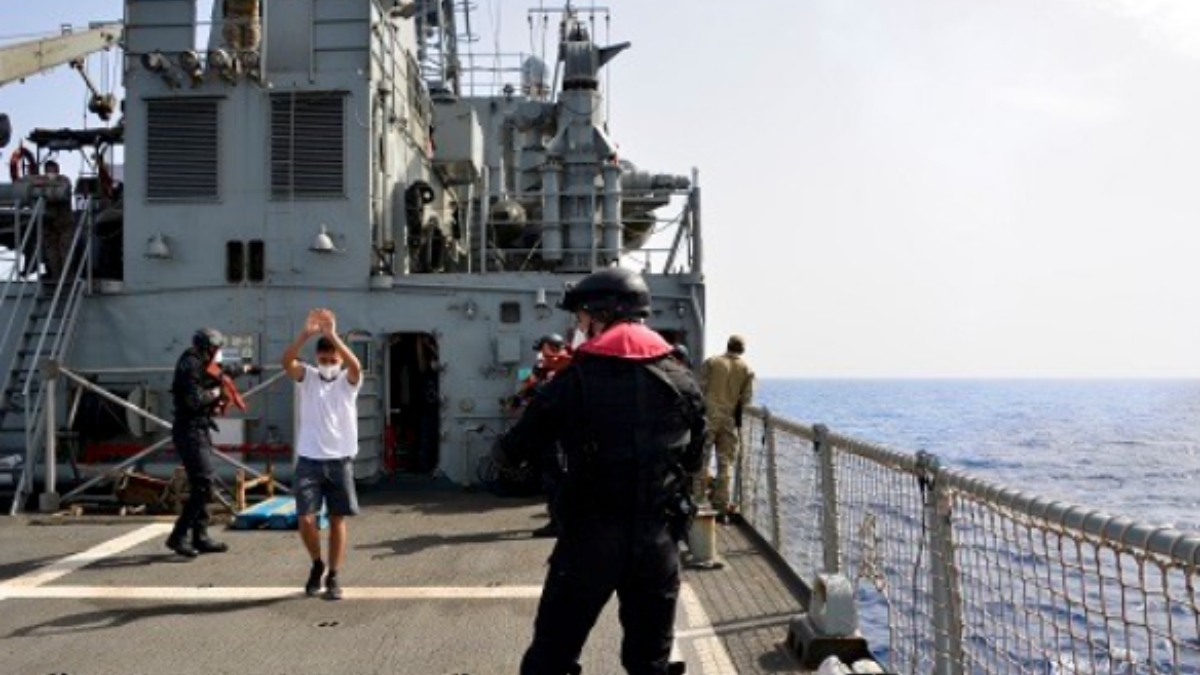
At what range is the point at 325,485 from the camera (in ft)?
20.9

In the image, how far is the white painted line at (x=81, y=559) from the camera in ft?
22.0

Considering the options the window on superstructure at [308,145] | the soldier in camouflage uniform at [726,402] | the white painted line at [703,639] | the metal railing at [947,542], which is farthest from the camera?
the window on superstructure at [308,145]

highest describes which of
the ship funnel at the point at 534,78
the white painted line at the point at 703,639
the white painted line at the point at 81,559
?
the ship funnel at the point at 534,78

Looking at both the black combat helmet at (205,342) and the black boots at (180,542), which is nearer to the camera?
the black boots at (180,542)

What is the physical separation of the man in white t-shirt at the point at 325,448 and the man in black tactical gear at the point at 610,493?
3.10m

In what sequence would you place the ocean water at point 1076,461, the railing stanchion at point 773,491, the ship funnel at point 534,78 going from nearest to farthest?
the railing stanchion at point 773,491 < the ocean water at point 1076,461 < the ship funnel at point 534,78

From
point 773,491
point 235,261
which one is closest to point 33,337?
point 235,261

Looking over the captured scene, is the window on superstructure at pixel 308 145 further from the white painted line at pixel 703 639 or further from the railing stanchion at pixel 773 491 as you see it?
the white painted line at pixel 703 639

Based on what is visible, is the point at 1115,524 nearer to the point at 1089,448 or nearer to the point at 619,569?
the point at 619,569

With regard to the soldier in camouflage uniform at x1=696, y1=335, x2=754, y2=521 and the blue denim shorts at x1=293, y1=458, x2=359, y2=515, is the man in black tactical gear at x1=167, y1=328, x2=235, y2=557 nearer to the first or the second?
the blue denim shorts at x1=293, y1=458, x2=359, y2=515

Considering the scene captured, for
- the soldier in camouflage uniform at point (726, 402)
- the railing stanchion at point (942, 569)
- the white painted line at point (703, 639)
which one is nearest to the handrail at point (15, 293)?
the soldier in camouflage uniform at point (726, 402)

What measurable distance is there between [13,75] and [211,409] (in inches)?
541

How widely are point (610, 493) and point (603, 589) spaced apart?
33 cm

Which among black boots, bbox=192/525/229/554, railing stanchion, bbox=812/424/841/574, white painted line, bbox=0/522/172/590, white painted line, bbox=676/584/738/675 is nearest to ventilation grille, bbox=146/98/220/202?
white painted line, bbox=0/522/172/590
